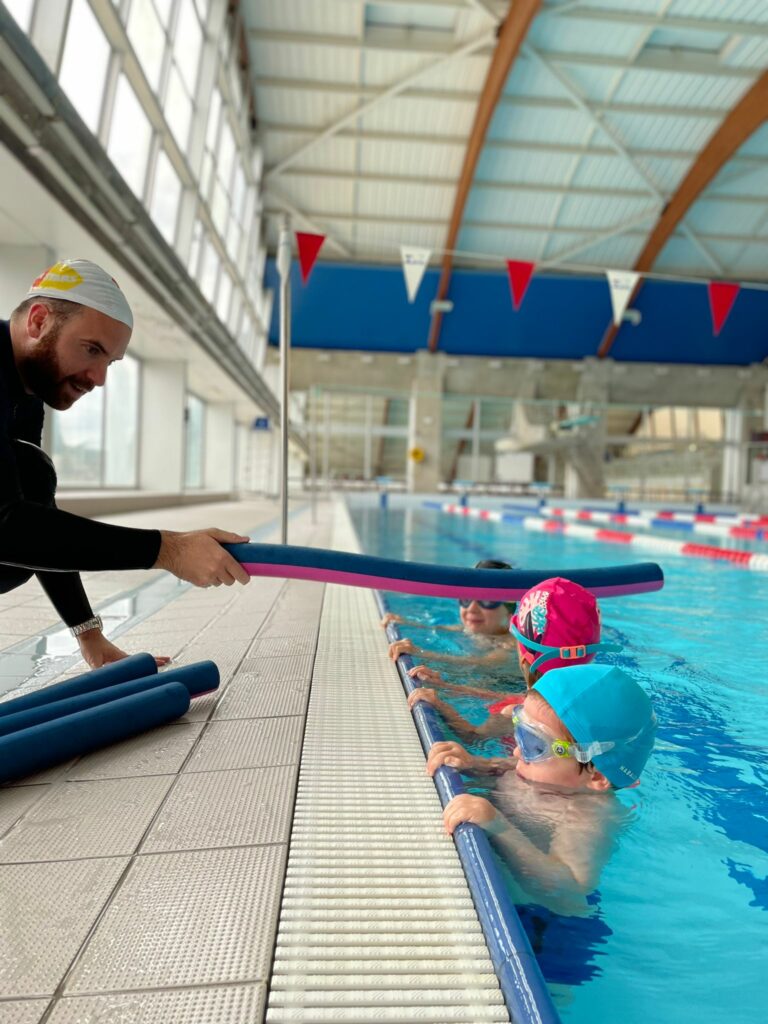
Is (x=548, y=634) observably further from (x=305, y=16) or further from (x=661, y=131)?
(x=661, y=131)

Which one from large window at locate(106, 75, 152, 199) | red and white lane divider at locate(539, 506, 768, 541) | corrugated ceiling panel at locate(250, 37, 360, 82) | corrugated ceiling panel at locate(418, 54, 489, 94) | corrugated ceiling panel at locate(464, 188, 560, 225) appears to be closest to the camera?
large window at locate(106, 75, 152, 199)

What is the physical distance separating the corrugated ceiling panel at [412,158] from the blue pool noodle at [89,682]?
16.8m

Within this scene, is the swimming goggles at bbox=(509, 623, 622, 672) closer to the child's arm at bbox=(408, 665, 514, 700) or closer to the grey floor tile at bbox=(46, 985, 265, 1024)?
the child's arm at bbox=(408, 665, 514, 700)

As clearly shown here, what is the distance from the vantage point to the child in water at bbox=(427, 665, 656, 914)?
1.45m

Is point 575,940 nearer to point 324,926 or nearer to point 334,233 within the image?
point 324,926

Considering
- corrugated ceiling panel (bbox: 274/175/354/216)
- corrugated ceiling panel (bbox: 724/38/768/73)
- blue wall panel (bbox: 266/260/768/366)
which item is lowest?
blue wall panel (bbox: 266/260/768/366)

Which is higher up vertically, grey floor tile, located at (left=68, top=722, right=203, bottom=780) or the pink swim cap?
the pink swim cap

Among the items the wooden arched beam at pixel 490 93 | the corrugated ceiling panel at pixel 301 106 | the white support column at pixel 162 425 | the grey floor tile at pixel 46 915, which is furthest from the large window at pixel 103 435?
the grey floor tile at pixel 46 915

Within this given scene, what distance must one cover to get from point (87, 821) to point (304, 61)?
1620 centimetres

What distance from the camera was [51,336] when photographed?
1698 millimetres

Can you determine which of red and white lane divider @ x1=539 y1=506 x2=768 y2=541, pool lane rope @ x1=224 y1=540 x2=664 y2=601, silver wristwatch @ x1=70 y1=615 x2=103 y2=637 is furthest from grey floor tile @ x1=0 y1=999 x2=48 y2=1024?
red and white lane divider @ x1=539 y1=506 x2=768 y2=541

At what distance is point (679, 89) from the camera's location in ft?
49.1

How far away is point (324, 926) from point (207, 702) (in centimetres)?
113

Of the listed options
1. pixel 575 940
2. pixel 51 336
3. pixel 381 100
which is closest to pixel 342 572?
pixel 51 336
